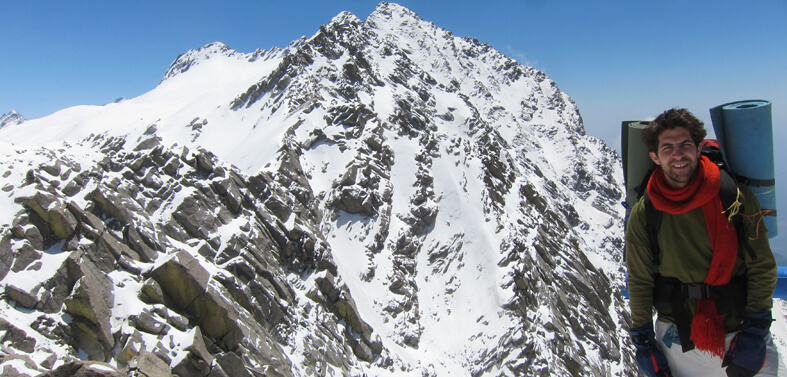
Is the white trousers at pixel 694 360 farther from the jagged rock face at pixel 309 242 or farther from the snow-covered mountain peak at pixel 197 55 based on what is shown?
the snow-covered mountain peak at pixel 197 55

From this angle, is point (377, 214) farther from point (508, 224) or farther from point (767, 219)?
point (767, 219)

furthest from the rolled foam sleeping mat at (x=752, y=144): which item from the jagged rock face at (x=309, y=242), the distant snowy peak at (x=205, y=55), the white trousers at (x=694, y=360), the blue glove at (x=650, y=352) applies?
the distant snowy peak at (x=205, y=55)

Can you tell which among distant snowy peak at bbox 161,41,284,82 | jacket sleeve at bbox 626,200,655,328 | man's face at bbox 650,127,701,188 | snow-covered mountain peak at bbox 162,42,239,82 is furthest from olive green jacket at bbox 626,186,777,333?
snow-covered mountain peak at bbox 162,42,239,82

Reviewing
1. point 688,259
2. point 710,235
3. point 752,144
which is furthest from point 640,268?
point 752,144

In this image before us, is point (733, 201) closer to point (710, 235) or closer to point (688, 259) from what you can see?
point (710, 235)

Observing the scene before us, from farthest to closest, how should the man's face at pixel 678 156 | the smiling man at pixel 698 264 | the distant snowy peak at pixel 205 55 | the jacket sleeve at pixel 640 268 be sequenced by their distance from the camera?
1. the distant snowy peak at pixel 205 55
2. the jacket sleeve at pixel 640 268
3. the man's face at pixel 678 156
4. the smiling man at pixel 698 264

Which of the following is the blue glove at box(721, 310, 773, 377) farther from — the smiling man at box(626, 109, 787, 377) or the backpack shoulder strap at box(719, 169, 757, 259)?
the backpack shoulder strap at box(719, 169, 757, 259)
